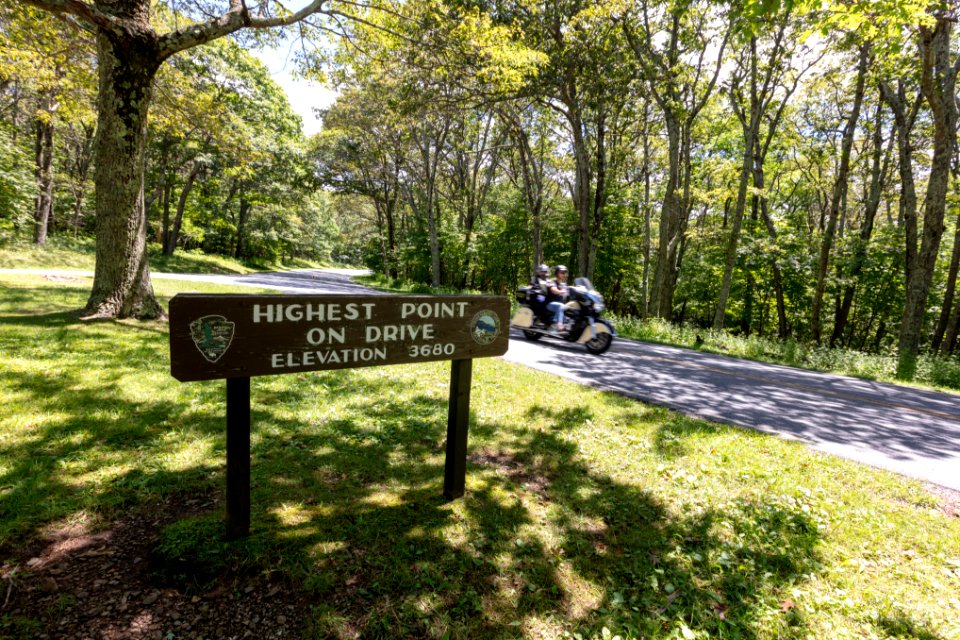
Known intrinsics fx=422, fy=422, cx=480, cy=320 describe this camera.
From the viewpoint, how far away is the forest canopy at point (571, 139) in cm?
794

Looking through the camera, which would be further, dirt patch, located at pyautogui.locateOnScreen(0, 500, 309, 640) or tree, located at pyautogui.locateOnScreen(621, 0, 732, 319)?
tree, located at pyautogui.locateOnScreen(621, 0, 732, 319)

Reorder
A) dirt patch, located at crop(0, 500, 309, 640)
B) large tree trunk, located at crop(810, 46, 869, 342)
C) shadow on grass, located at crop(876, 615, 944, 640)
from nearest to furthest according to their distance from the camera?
dirt patch, located at crop(0, 500, 309, 640), shadow on grass, located at crop(876, 615, 944, 640), large tree trunk, located at crop(810, 46, 869, 342)

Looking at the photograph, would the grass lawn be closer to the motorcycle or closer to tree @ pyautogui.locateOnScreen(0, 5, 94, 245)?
the motorcycle

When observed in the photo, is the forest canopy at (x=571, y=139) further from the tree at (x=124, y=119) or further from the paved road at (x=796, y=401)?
the paved road at (x=796, y=401)

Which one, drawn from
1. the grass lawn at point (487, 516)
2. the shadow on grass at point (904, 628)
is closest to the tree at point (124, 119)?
the grass lawn at point (487, 516)

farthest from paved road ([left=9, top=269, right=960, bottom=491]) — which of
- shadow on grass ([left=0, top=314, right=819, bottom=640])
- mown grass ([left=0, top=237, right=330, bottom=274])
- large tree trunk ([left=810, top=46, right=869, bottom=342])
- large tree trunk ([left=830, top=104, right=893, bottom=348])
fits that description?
mown grass ([left=0, top=237, right=330, bottom=274])

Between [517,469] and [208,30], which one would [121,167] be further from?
[517,469]

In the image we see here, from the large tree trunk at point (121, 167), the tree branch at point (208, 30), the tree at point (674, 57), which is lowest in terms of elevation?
the large tree trunk at point (121, 167)

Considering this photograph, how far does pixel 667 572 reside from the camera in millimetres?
2758

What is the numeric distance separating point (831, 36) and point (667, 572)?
17.5 m

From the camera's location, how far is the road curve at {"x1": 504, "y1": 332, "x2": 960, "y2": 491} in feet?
15.3

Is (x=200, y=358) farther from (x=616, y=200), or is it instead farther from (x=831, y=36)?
(x=616, y=200)

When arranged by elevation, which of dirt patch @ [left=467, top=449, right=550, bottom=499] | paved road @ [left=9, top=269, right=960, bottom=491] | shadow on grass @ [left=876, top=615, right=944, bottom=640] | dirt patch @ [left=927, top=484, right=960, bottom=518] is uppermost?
paved road @ [left=9, top=269, right=960, bottom=491]

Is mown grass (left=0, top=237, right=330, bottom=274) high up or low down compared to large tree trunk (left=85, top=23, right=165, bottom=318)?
down
